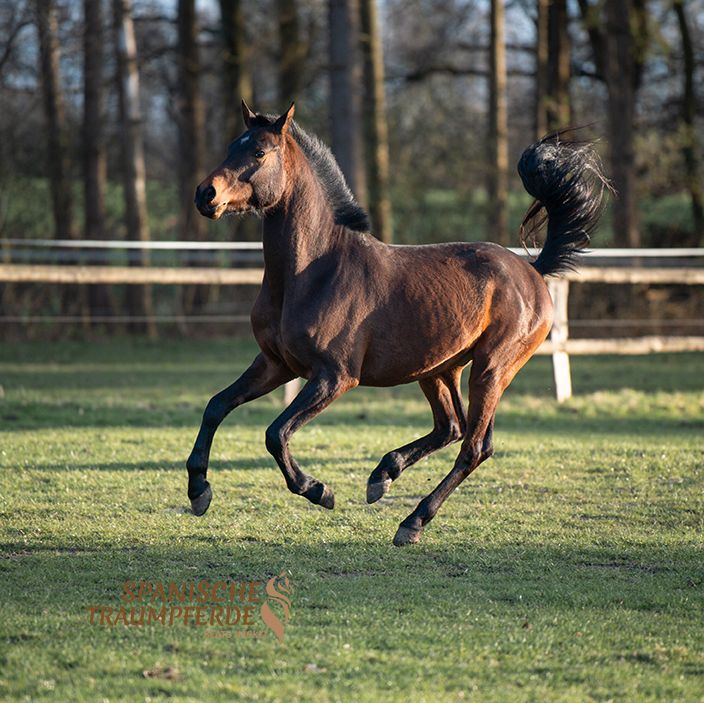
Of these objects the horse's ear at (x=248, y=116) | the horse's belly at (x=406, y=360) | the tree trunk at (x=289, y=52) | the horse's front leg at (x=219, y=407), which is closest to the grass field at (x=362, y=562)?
the horse's front leg at (x=219, y=407)

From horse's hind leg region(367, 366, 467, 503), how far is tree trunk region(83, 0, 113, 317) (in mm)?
13314

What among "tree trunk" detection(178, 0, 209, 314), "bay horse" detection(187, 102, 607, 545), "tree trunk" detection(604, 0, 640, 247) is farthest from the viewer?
"tree trunk" detection(178, 0, 209, 314)

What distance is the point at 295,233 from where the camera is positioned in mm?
5500

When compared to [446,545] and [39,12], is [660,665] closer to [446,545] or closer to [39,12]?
[446,545]

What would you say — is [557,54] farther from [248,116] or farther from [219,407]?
[219,407]

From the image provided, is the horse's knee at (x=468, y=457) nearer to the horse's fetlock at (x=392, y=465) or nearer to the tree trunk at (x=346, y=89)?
the horse's fetlock at (x=392, y=465)

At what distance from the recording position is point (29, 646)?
376cm

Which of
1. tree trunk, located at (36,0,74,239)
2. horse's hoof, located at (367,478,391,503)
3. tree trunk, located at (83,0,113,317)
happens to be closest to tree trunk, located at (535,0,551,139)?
tree trunk, located at (83,0,113,317)

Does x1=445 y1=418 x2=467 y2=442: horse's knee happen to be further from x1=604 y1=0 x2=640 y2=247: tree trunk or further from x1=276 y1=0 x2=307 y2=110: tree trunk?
x1=276 y1=0 x2=307 y2=110: tree trunk

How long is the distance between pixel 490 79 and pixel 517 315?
1631cm

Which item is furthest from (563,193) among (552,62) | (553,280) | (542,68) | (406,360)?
(552,62)

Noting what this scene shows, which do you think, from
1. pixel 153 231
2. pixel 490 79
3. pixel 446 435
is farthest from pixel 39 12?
pixel 446 435

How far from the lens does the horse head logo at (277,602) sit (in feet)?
13.2

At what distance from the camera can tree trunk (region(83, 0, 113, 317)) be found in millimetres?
18672
